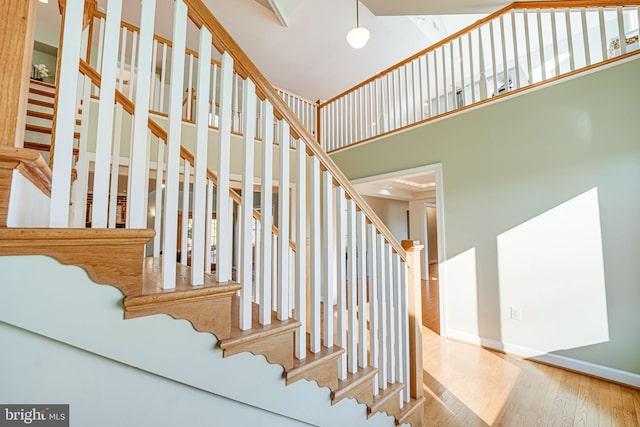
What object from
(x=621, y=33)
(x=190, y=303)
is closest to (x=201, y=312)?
(x=190, y=303)

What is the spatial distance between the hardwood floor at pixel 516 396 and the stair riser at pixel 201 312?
1.70 metres

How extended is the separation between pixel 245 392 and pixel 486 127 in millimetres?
3093

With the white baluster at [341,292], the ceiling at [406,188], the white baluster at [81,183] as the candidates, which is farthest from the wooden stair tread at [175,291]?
the ceiling at [406,188]

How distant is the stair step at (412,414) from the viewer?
5.07 ft

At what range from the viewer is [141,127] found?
2.44 ft

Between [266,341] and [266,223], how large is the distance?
0.41 metres

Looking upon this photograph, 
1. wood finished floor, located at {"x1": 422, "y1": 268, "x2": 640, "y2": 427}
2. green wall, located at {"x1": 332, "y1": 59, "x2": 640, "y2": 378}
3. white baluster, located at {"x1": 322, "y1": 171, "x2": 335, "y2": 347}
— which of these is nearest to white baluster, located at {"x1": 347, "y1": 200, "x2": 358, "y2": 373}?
Result: white baluster, located at {"x1": 322, "y1": 171, "x2": 335, "y2": 347}

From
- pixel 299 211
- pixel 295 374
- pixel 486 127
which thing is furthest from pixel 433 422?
pixel 486 127

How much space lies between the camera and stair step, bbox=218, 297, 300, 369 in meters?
0.85

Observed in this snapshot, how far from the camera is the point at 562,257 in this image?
91.1 inches

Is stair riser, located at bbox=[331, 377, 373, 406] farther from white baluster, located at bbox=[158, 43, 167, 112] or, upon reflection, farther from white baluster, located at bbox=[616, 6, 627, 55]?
white baluster, located at bbox=[158, 43, 167, 112]

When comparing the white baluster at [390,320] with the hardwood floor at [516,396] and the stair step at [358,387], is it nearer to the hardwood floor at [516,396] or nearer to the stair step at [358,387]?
the stair step at [358,387]

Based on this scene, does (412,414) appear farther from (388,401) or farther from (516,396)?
(516,396)

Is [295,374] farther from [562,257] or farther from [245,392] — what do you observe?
[562,257]
